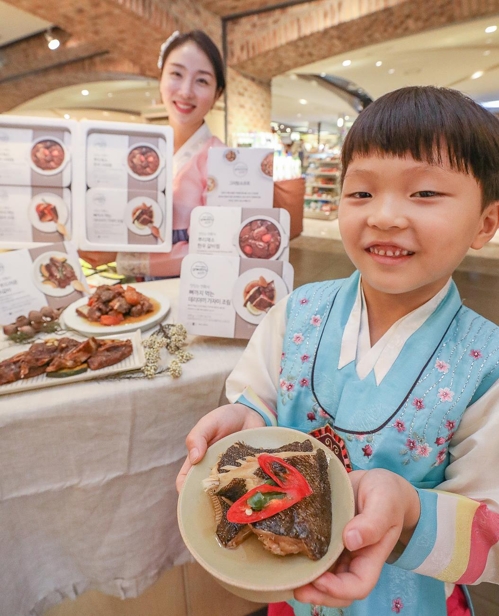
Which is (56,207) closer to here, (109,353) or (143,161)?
(143,161)

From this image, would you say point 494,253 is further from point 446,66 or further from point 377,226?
point 446,66

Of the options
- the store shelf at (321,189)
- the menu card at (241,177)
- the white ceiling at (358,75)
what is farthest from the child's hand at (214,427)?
the store shelf at (321,189)

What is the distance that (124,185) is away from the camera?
4.50ft

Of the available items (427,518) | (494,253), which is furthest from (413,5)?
(427,518)

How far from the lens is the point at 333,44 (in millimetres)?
4426

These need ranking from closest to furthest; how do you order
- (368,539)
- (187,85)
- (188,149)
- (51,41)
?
(368,539), (187,85), (188,149), (51,41)

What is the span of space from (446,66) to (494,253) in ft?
14.7

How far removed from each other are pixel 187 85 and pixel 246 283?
3.03 ft

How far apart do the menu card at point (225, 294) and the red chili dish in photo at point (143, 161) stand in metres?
0.54

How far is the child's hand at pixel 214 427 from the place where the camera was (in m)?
0.64

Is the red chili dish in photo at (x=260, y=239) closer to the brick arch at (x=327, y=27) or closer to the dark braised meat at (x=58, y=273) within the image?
the dark braised meat at (x=58, y=273)

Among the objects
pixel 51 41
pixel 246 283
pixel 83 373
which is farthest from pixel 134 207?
pixel 51 41

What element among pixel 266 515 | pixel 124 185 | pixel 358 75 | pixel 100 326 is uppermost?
pixel 358 75

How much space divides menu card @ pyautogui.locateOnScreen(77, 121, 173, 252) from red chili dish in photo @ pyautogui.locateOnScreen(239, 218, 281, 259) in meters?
0.45
